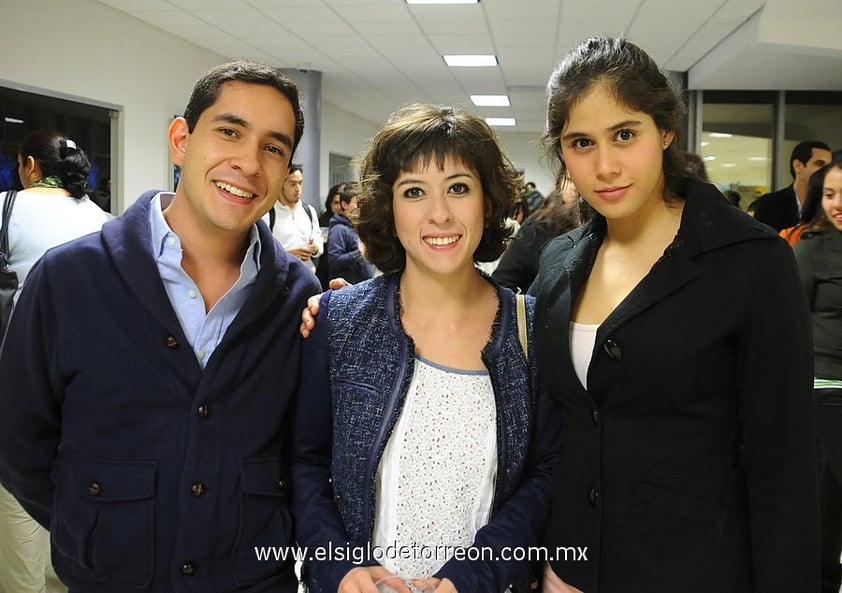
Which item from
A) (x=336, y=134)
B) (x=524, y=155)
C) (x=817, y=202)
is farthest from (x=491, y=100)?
(x=817, y=202)

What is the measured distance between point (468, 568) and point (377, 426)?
33cm

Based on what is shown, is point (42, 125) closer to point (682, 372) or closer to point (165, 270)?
point (165, 270)

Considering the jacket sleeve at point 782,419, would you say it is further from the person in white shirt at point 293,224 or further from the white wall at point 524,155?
the white wall at point 524,155

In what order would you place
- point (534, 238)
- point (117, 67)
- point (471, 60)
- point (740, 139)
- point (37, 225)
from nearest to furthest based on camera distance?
point (534, 238) < point (37, 225) < point (117, 67) < point (471, 60) < point (740, 139)

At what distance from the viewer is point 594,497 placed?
138cm

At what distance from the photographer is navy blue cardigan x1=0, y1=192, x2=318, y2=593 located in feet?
4.38

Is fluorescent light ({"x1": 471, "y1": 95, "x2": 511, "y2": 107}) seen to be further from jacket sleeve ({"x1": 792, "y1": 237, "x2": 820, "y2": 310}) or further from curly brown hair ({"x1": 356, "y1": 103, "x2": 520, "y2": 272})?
curly brown hair ({"x1": 356, "y1": 103, "x2": 520, "y2": 272})

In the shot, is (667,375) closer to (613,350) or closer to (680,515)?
(613,350)

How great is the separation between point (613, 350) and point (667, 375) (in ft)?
0.35

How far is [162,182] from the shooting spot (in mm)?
6852

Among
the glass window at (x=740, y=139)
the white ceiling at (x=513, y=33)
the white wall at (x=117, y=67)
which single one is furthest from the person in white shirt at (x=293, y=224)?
the glass window at (x=740, y=139)

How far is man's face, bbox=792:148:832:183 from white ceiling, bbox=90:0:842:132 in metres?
1.83

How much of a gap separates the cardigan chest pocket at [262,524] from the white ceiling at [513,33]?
5.13m

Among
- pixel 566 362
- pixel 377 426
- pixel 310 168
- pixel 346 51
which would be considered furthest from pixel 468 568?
pixel 310 168
